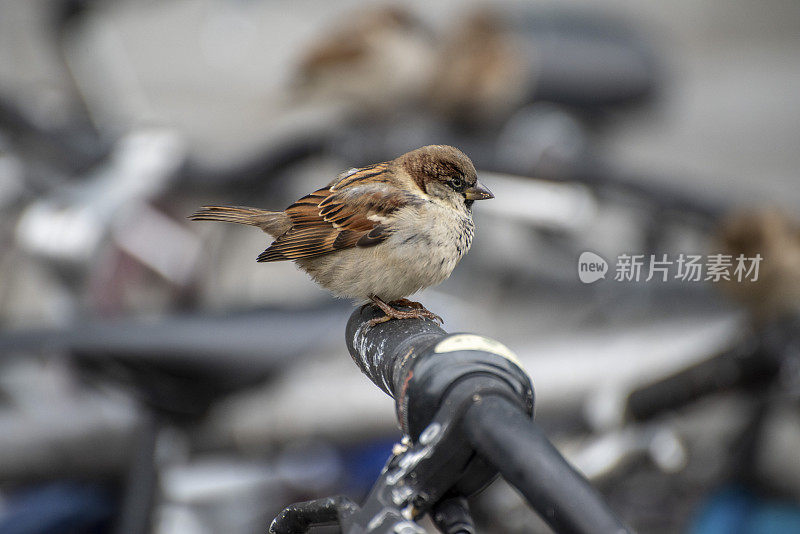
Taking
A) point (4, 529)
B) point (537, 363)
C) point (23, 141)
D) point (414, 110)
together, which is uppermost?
point (414, 110)

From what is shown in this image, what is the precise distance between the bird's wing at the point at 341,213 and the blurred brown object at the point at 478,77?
307 centimetres

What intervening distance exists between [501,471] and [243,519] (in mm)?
1830

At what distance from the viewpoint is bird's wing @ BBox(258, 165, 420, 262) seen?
0.71 m

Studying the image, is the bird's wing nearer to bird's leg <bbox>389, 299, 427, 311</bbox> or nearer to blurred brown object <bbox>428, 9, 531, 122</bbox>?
bird's leg <bbox>389, 299, 427, 311</bbox>

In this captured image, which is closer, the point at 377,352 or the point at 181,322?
the point at 377,352

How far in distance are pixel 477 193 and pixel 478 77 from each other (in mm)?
3372

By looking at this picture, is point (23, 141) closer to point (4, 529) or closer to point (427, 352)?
point (4, 529)

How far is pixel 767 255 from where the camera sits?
188 centimetres

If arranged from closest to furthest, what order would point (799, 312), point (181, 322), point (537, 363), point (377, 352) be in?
point (377, 352), point (181, 322), point (799, 312), point (537, 363)

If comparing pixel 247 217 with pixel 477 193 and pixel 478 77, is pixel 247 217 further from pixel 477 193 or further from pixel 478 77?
pixel 478 77

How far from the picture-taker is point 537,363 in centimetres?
278

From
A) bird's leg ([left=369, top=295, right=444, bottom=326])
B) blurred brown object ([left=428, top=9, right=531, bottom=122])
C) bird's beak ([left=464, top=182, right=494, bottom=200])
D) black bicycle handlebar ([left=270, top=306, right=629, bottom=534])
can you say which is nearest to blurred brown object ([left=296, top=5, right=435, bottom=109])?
blurred brown object ([left=428, top=9, right=531, bottom=122])

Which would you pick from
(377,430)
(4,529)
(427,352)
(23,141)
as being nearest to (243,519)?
(377,430)

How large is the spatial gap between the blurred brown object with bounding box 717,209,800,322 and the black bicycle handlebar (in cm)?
135
